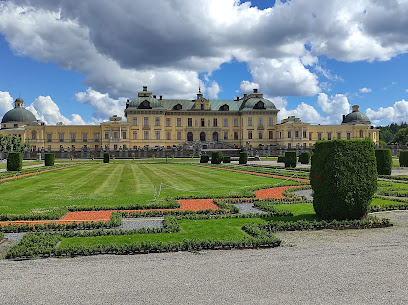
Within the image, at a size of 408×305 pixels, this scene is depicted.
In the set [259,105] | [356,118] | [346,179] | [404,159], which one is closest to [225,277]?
[346,179]

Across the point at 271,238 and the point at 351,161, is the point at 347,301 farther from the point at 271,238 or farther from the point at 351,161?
the point at 351,161

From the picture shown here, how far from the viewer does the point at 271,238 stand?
23.9 ft

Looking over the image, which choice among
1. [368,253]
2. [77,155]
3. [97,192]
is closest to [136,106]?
[77,155]

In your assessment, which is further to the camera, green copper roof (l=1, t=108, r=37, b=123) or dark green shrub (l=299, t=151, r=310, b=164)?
green copper roof (l=1, t=108, r=37, b=123)

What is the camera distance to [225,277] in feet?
17.4

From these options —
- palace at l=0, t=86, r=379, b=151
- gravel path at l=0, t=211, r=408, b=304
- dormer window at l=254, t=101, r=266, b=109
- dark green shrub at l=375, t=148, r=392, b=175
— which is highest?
dormer window at l=254, t=101, r=266, b=109

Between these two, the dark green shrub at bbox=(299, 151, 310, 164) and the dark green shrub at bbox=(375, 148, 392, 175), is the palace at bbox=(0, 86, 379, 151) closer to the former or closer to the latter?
the dark green shrub at bbox=(299, 151, 310, 164)

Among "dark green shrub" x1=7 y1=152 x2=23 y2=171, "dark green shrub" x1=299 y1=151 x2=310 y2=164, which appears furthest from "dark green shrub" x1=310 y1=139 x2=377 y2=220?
"dark green shrub" x1=299 y1=151 x2=310 y2=164

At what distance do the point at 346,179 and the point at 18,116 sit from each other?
9804 cm

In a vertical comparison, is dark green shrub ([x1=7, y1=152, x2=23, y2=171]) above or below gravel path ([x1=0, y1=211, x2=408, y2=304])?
above

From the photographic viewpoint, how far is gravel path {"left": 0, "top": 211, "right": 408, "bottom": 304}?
457 centimetres

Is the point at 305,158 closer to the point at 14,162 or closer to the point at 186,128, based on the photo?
the point at 14,162

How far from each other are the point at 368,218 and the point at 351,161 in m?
1.58

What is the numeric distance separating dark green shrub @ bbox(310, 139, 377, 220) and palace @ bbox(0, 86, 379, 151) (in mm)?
67493
